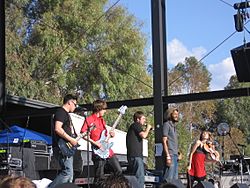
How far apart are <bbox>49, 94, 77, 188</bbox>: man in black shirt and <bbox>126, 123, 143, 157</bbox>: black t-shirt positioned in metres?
1.10

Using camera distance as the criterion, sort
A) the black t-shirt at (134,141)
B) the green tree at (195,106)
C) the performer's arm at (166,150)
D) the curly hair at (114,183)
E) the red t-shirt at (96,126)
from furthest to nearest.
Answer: the green tree at (195,106)
the performer's arm at (166,150)
the black t-shirt at (134,141)
the red t-shirt at (96,126)
the curly hair at (114,183)

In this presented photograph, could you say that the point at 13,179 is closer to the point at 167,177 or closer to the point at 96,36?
the point at 167,177

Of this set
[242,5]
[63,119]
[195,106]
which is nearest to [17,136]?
[63,119]

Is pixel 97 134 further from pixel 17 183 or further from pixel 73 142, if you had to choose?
pixel 17 183

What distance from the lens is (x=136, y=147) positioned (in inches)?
322

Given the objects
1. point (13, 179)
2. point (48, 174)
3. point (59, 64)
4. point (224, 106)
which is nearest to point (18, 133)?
point (48, 174)

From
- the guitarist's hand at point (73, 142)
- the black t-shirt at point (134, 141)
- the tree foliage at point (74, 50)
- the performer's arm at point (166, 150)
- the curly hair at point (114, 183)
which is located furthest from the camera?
the tree foliage at point (74, 50)

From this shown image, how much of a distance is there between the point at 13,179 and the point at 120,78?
722 inches

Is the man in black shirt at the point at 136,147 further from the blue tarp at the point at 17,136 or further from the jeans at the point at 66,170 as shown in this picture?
the blue tarp at the point at 17,136

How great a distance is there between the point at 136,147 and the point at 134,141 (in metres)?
0.10

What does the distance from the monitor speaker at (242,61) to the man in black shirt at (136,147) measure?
1720 millimetres

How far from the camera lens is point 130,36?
22172 millimetres

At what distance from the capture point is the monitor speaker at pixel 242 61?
8414mm

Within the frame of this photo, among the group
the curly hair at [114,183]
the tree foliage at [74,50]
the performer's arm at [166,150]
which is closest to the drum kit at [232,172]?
the performer's arm at [166,150]
